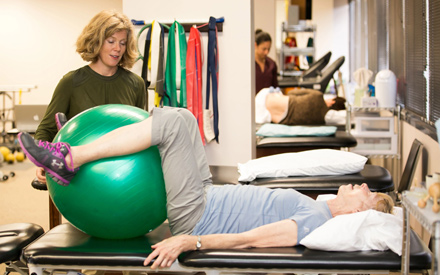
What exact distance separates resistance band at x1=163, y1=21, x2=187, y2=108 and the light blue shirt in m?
1.62

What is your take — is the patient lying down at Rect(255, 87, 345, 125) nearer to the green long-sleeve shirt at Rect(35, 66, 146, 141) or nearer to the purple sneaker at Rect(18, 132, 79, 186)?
the green long-sleeve shirt at Rect(35, 66, 146, 141)

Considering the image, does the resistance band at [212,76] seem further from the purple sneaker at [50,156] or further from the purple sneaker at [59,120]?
the purple sneaker at [50,156]

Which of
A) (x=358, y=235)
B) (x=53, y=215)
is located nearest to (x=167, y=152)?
(x=358, y=235)

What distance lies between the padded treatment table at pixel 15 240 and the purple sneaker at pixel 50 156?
1.68ft

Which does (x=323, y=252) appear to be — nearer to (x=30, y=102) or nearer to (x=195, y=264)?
(x=195, y=264)

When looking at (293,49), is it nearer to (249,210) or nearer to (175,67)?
(175,67)

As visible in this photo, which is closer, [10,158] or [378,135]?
[378,135]

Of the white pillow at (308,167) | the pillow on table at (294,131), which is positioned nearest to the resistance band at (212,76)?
the white pillow at (308,167)

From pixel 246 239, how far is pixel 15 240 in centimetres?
103

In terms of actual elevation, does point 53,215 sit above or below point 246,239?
below

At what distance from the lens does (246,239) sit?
6.88 feet

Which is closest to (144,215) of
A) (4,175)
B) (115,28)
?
(115,28)

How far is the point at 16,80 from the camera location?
31.4 feet

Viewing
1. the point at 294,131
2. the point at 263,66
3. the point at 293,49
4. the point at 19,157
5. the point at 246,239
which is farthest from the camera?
the point at 293,49
